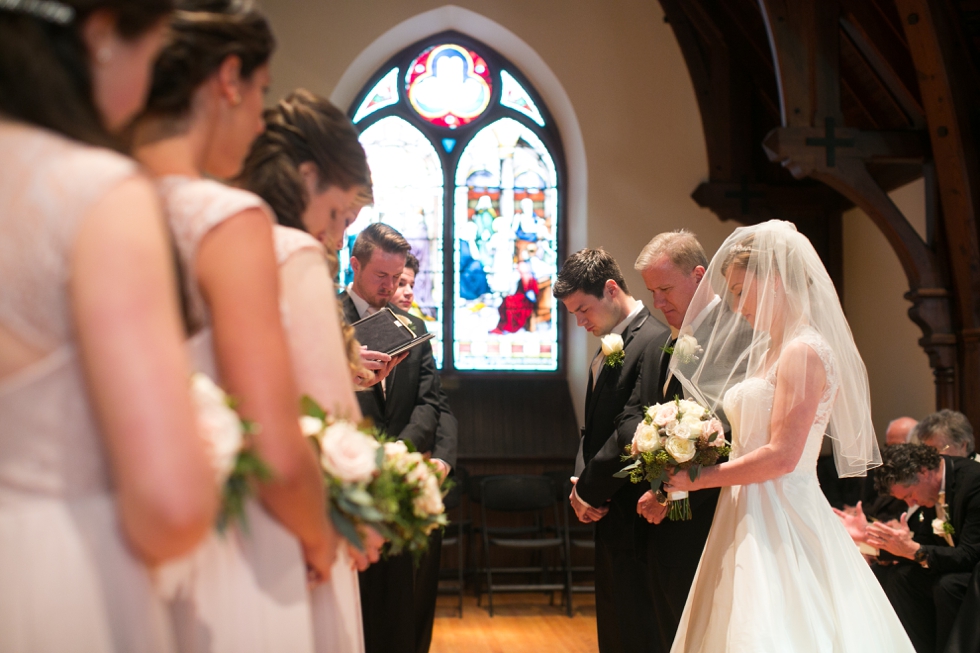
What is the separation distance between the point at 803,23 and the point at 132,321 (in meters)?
5.81

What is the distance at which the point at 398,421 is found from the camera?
3.76 m

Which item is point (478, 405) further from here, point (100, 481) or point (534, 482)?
point (100, 481)

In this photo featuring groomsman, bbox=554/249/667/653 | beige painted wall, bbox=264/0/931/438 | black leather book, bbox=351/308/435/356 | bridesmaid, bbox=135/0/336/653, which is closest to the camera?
bridesmaid, bbox=135/0/336/653

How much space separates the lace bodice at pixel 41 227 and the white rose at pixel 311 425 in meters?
0.44

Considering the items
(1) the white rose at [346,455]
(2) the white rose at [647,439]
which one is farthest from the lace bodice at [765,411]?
(1) the white rose at [346,455]

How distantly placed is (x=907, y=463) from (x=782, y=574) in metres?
1.94

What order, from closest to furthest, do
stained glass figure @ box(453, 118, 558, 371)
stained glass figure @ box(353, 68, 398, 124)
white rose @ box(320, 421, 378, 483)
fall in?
white rose @ box(320, 421, 378, 483), stained glass figure @ box(453, 118, 558, 371), stained glass figure @ box(353, 68, 398, 124)

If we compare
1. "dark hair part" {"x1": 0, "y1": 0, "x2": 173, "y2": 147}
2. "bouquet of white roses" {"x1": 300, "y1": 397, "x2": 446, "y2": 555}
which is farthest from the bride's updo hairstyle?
"dark hair part" {"x1": 0, "y1": 0, "x2": 173, "y2": 147}

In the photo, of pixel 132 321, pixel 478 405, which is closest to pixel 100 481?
pixel 132 321

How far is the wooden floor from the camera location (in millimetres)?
5582

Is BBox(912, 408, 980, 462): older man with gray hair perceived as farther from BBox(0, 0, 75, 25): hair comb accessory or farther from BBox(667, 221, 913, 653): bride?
BBox(0, 0, 75, 25): hair comb accessory

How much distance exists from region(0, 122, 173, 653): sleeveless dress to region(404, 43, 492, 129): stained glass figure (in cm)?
757

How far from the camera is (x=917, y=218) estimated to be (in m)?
6.78

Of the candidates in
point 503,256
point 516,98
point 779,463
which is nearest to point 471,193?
point 503,256
